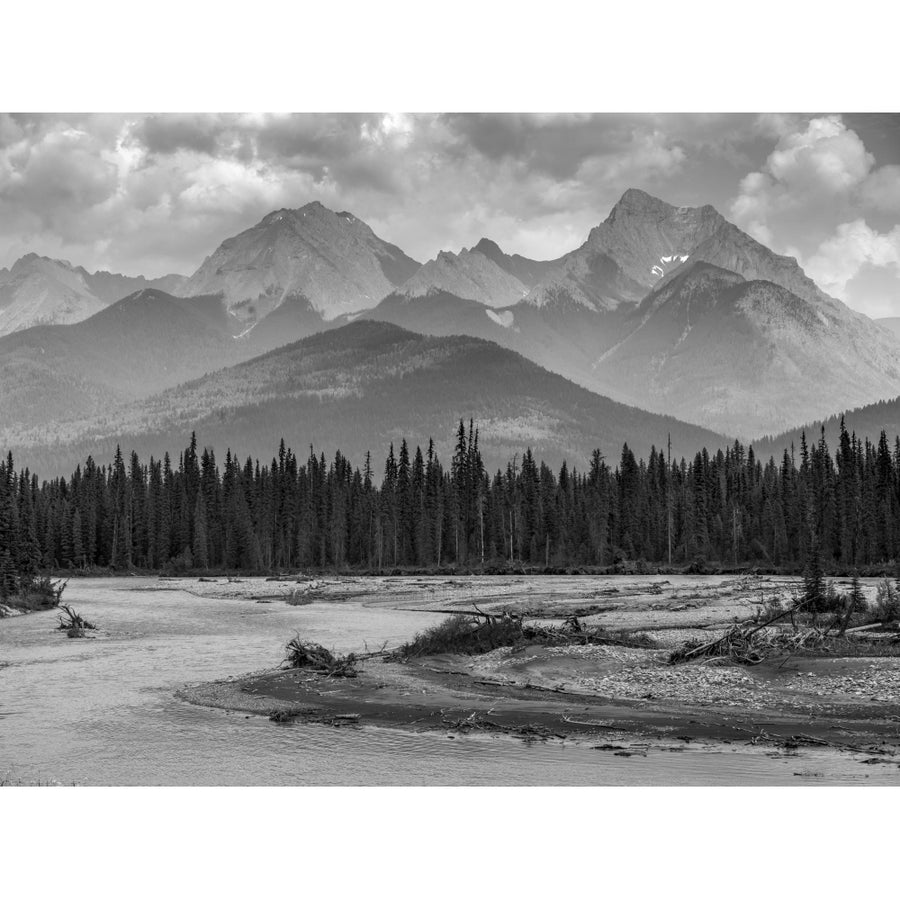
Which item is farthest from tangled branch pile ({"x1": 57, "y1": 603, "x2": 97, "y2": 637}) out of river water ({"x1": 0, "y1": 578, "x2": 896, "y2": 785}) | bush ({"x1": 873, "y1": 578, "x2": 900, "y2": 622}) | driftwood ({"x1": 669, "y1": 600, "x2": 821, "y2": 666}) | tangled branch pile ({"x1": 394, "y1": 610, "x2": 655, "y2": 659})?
bush ({"x1": 873, "y1": 578, "x2": 900, "y2": 622})

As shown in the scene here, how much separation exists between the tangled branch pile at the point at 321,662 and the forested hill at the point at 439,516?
59.9 meters

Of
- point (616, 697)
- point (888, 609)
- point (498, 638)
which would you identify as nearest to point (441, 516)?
point (888, 609)

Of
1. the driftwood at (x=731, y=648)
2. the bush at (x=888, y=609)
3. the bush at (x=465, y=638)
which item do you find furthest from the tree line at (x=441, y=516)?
the driftwood at (x=731, y=648)

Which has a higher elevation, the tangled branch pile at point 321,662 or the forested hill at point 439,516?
the forested hill at point 439,516

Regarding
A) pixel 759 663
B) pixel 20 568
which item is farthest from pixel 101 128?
pixel 20 568

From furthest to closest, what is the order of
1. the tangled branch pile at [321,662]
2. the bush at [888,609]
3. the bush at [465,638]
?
the bush at [888,609], the bush at [465,638], the tangled branch pile at [321,662]

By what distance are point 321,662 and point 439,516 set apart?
78776 mm

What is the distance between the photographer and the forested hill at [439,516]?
9269cm

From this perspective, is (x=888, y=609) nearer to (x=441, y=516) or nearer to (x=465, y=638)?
(x=465, y=638)

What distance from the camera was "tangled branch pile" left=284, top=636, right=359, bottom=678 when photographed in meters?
24.8

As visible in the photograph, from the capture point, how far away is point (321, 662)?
83.7 feet

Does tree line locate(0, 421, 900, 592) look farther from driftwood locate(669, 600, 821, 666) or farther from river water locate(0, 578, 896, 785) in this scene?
river water locate(0, 578, 896, 785)

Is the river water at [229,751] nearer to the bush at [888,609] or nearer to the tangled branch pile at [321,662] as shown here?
the tangled branch pile at [321,662]

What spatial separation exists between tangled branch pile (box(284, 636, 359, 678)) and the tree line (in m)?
58.3
